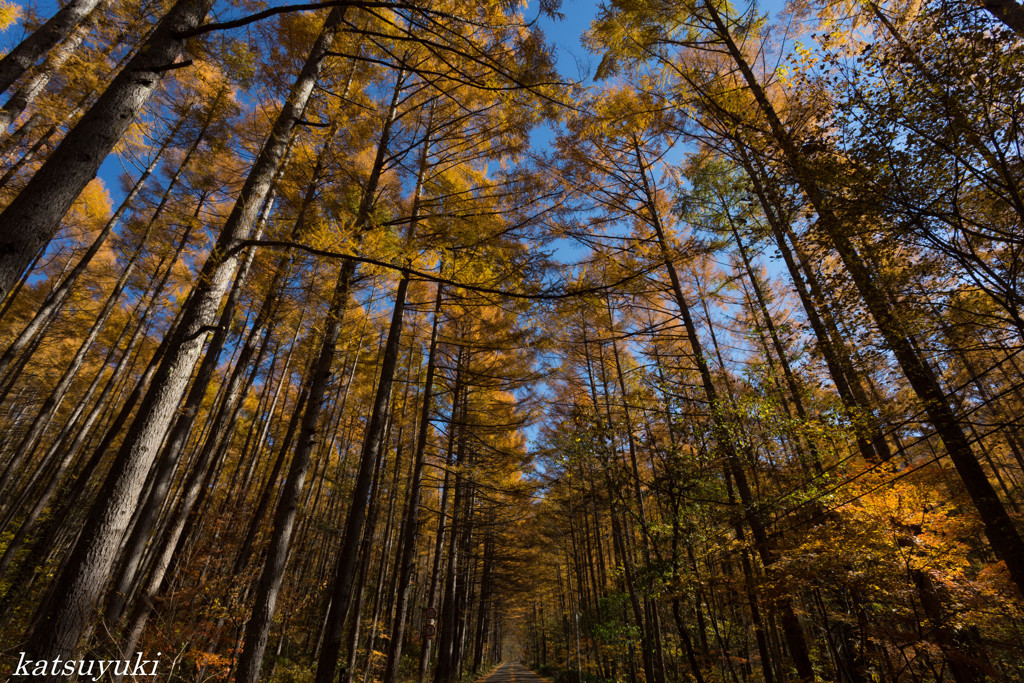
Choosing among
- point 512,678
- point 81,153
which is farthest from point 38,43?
point 512,678

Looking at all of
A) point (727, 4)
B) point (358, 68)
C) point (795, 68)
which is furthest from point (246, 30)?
point (727, 4)

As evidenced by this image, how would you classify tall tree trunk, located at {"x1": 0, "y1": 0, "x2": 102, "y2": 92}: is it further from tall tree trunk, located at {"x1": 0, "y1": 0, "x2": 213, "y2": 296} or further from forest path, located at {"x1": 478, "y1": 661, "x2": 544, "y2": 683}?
forest path, located at {"x1": 478, "y1": 661, "x2": 544, "y2": 683}

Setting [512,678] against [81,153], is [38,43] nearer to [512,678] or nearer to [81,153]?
[81,153]

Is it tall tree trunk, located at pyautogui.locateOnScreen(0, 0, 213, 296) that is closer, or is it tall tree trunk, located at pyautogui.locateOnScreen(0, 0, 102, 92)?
tall tree trunk, located at pyautogui.locateOnScreen(0, 0, 213, 296)

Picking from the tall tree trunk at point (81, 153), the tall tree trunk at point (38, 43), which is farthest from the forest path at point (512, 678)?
the tall tree trunk at point (38, 43)

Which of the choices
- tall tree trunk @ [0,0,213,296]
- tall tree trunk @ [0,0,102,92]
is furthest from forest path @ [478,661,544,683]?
tall tree trunk @ [0,0,102,92]

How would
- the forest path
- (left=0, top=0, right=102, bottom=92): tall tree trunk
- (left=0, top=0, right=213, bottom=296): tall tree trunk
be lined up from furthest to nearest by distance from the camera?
the forest path → (left=0, top=0, right=102, bottom=92): tall tree trunk → (left=0, top=0, right=213, bottom=296): tall tree trunk

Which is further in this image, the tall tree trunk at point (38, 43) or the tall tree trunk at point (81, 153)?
the tall tree trunk at point (38, 43)

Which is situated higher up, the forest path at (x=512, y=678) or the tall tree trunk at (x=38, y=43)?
the tall tree trunk at (x=38, y=43)

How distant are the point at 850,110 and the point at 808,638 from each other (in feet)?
48.8

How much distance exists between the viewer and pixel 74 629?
1982mm

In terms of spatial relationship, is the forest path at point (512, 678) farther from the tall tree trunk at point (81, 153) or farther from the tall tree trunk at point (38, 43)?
the tall tree trunk at point (38, 43)

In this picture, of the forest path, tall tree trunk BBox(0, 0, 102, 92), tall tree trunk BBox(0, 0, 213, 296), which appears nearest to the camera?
tall tree trunk BBox(0, 0, 213, 296)

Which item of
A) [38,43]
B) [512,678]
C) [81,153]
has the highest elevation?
[38,43]
